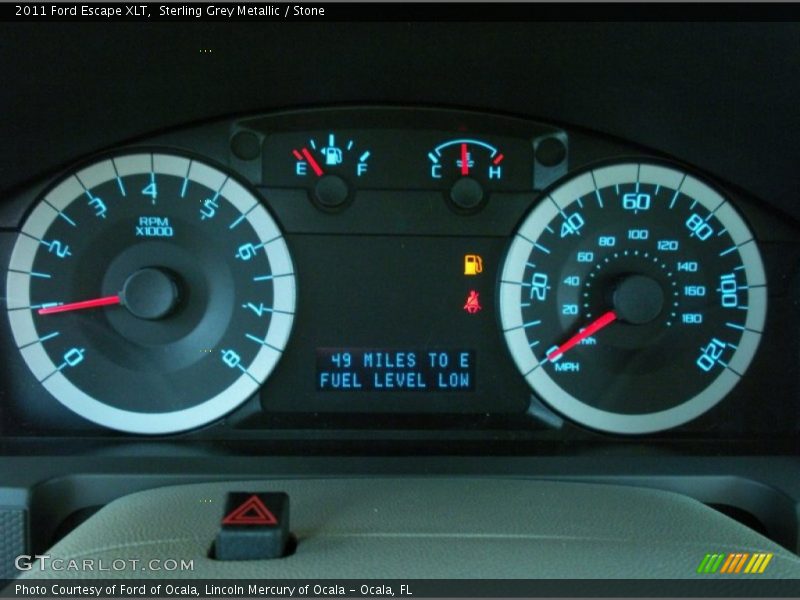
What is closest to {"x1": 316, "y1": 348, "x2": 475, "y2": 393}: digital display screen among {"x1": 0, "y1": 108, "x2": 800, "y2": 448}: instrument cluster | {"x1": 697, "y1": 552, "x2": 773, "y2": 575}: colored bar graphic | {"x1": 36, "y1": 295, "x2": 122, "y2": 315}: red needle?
{"x1": 0, "y1": 108, "x2": 800, "y2": 448}: instrument cluster

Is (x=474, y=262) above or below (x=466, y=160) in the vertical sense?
below

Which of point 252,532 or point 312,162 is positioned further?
point 312,162

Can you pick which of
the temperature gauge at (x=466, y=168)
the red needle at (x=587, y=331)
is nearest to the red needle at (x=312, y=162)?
the temperature gauge at (x=466, y=168)

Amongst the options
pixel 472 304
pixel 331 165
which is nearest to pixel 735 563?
pixel 472 304

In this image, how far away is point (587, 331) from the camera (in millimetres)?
2514

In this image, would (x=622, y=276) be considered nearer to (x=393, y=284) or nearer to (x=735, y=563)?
(x=393, y=284)

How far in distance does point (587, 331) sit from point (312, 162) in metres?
0.82

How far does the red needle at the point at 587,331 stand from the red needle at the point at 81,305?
111 centimetres

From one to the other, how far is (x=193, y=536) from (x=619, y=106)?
55.5 inches

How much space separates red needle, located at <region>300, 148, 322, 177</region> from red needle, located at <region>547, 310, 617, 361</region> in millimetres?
754

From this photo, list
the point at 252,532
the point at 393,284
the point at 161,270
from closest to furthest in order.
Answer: the point at 252,532
the point at 161,270
the point at 393,284

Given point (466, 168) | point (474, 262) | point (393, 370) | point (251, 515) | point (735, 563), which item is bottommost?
point (735, 563)

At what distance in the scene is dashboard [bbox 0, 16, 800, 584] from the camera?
244 centimetres

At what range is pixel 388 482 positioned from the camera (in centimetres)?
224
